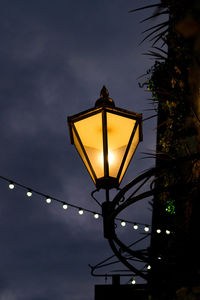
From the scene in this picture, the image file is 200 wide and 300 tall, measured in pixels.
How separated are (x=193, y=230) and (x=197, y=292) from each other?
0.67m

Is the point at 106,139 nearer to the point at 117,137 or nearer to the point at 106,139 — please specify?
the point at 106,139

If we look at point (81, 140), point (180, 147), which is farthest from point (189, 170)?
point (81, 140)

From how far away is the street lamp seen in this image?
12.0 feet

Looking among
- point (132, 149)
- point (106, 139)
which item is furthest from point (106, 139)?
point (132, 149)

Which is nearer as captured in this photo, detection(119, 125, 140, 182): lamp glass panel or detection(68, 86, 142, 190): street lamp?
detection(68, 86, 142, 190): street lamp

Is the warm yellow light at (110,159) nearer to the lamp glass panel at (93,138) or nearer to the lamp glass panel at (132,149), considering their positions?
the lamp glass panel at (93,138)

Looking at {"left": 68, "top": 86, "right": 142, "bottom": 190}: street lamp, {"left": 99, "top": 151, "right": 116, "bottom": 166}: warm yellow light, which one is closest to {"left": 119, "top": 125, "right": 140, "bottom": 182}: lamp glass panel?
{"left": 68, "top": 86, "right": 142, "bottom": 190}: street lamp

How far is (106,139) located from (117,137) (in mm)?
140

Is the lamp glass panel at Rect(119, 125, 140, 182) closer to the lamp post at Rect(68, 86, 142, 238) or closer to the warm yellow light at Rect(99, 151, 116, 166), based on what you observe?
the lamp post at Rect(68, 86, 142, 238)

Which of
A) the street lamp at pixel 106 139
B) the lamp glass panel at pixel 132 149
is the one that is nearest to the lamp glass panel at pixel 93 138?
the street lamp at pixel 106 139

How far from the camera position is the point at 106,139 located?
12.0 feet

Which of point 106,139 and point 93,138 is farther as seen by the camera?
point 93,138

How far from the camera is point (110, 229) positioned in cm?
308

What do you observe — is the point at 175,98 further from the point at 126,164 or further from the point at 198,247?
the point at 198,247
